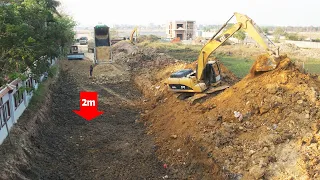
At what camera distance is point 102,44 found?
30391 millimetres

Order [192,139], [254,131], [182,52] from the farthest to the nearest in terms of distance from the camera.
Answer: [182,52], [192,139], [254,131]

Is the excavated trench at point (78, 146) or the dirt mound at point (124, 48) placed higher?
the dirt mound at point (124, 48)

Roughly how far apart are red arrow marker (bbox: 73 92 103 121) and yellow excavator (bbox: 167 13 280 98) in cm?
518

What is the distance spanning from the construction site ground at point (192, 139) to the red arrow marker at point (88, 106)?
0.72 m

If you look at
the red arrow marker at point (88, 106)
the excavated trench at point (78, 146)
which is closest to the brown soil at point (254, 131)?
the excavated trench at point (78, 146)

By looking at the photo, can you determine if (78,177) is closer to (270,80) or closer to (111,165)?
(111,165)

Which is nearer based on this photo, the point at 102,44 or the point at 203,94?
the point at 203,94

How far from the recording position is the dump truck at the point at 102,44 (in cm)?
2990

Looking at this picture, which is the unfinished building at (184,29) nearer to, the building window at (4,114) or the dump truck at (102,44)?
the dump truck at (102,44)

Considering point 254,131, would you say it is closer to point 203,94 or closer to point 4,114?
point 203,94

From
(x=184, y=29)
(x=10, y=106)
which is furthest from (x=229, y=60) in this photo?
(x=184, y=29)

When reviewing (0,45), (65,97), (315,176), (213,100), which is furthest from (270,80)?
(65,97)

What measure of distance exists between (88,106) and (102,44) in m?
12.3

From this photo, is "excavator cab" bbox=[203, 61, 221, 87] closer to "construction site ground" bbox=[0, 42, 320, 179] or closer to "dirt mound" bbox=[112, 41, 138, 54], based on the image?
"construction site ground" bbox=[0, 42, 320, 179]
